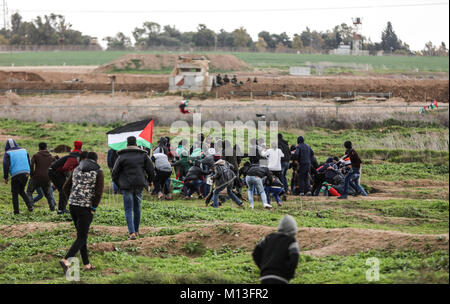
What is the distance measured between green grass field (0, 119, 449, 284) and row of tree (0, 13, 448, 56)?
4338 inches

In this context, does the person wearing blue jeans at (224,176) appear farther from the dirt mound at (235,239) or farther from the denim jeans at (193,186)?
the dirt mound at (235,239)

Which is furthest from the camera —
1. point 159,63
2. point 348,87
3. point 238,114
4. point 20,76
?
point 159,63

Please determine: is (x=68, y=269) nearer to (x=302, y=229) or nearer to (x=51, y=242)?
(x=51, y=242)

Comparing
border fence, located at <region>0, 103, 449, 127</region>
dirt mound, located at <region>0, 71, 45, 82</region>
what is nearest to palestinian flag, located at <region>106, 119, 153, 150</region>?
border fence, located at <region>0, 103, 449, 127</region>

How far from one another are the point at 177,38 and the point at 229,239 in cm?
13813

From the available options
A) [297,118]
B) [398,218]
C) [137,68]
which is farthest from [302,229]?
[137,68]

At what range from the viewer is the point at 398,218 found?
587 inches

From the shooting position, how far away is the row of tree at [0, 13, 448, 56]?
134m

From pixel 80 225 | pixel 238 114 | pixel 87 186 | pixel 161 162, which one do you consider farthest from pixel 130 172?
pixel 238 114

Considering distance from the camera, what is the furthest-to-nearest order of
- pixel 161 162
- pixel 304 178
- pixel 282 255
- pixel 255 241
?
pixel 304 178
pixel 161 162
pixel 255 241
pixel 282 255

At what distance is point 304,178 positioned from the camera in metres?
18.3

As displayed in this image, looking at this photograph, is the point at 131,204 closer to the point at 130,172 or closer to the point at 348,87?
the point at 130,172

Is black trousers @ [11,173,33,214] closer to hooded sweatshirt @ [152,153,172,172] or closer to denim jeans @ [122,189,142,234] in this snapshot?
hooded sweatshirt @ [152,153,172,172]
